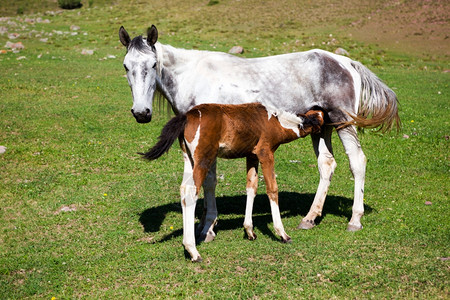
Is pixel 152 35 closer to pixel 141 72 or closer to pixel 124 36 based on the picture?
pixel 124 36

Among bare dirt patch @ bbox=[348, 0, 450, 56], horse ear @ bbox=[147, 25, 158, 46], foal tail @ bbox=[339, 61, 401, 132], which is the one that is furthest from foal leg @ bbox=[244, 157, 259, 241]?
bare dirt patch @ bbox=[348, 0, 450, 56]

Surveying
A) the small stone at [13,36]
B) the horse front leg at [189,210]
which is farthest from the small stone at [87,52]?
the horse front leg at [189,210]

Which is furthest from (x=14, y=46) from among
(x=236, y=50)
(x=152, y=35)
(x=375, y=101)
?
(x=375, y=101)

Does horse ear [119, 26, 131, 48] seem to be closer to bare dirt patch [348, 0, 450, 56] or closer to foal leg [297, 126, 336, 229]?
foal leg [297, 126, 336, 229]

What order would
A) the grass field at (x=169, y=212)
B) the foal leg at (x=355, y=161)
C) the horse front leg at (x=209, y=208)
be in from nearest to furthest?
the grass field at (x=169, y=212) → the horse front leg at (x=209, y=208) → the foal leg at (x=355, y=161)

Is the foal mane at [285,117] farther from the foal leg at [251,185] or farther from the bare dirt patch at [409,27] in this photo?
Answer: the bare dirt patch at [409,27]

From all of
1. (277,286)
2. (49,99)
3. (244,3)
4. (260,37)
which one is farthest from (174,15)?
(277,286)

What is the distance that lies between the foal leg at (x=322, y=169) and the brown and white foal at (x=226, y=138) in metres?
1.12

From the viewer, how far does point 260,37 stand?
35812mm

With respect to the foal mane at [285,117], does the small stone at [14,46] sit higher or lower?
lower

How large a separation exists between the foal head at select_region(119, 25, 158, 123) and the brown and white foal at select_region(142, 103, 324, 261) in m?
0.62

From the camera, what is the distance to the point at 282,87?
825cm

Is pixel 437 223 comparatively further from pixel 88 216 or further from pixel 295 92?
pixel 88 216

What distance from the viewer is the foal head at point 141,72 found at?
7.23 metres
